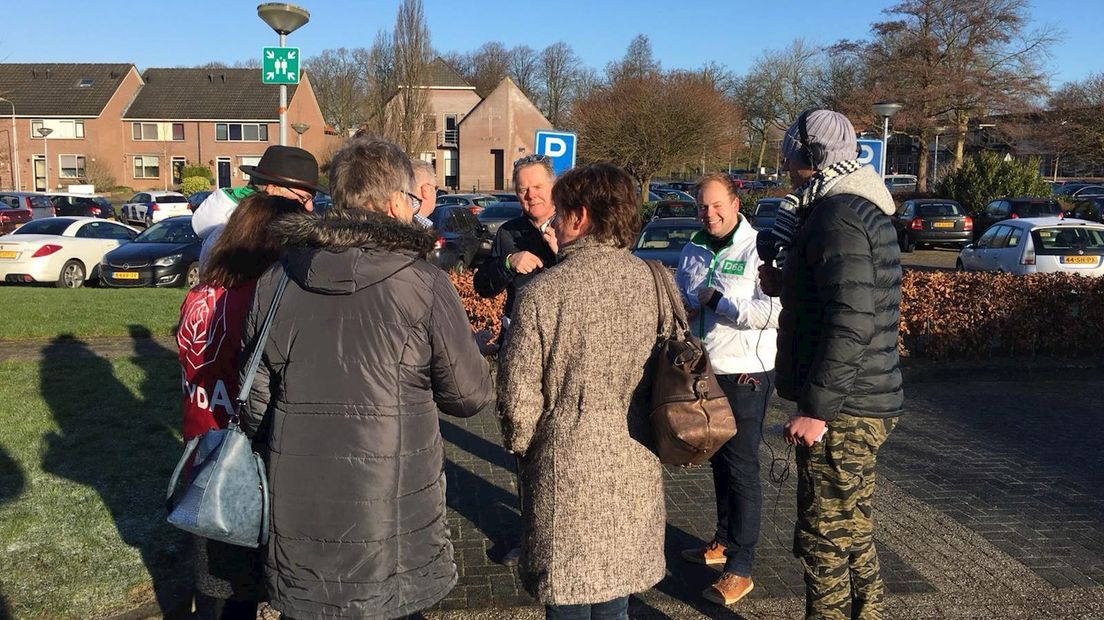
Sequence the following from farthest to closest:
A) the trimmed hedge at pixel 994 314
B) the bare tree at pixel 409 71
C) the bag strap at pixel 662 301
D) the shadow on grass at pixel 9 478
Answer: the bare tree at pixel 409 71 → the trimmed hedge at pixel 994 314 → the shadow on grass at pixel 9 478 → the bag strap at pixel 662 301

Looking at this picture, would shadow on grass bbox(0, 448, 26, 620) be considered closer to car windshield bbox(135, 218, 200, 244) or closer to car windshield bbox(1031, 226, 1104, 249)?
car windshield bbox(135, 218, 200, 244)

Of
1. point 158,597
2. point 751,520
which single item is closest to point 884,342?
point 751,520

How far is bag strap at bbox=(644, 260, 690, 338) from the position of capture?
256 cm

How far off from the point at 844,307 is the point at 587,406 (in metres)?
0.96

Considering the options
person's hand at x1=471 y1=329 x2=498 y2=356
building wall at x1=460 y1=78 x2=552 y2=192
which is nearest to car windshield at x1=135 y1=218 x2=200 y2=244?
person's hand at x1=471 y1=329 x2=498 y2=356

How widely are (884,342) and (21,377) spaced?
758cm

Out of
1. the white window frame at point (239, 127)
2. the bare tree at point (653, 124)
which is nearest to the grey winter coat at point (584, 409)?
the bare tree at point (653, 124)

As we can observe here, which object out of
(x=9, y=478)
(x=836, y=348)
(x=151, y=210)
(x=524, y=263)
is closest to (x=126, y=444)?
(x=9, y=478)

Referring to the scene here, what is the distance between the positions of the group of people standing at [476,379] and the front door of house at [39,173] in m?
66.0

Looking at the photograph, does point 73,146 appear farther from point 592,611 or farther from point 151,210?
point 592,611

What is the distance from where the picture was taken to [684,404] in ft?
8.08

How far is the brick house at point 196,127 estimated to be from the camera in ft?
196

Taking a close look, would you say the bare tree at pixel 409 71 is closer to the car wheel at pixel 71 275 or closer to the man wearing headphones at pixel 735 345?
the car wheel at pixel 71 275

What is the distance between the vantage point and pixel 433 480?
2477 mm
